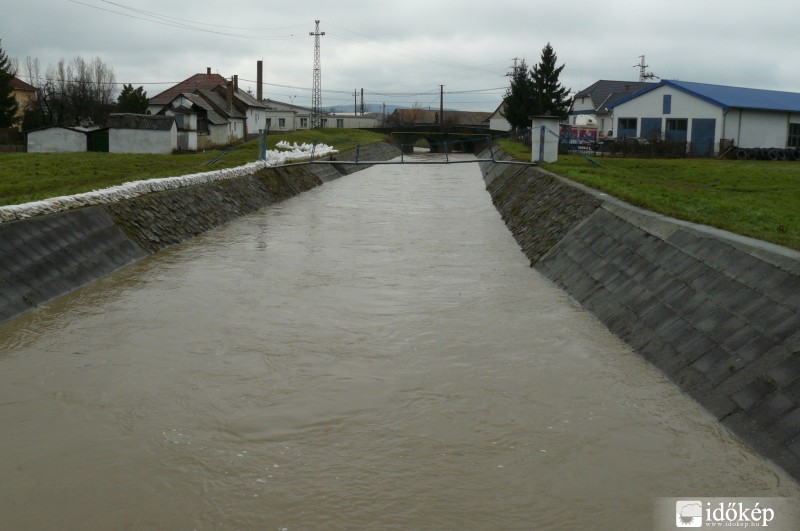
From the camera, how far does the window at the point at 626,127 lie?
45031 millimetres

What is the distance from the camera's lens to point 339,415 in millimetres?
9086

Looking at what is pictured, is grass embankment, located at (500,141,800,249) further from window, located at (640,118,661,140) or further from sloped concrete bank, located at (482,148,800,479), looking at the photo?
window, located at (640,118,661,140)

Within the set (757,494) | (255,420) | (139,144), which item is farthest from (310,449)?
(139,144)

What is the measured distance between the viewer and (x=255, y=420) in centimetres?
888

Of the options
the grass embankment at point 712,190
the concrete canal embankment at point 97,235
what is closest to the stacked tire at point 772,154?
the grass embankment at point 712,190

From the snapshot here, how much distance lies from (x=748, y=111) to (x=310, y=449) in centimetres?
3855

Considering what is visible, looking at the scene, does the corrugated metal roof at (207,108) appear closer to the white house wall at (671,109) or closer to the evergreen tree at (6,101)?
the evergreen tree at (6,101)

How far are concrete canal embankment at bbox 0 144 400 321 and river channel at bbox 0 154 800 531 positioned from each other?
0.48m

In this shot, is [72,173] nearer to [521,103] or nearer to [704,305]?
[704,305]

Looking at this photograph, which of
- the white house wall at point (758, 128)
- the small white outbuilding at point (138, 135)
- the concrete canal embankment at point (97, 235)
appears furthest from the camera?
the small white outbuilding at point (138, 135)

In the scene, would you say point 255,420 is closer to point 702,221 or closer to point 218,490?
point 218,490

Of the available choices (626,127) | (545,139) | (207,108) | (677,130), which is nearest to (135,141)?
(207,108)

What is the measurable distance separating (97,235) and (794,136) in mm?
37919

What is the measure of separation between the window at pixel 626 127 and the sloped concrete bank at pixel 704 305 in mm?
29003
